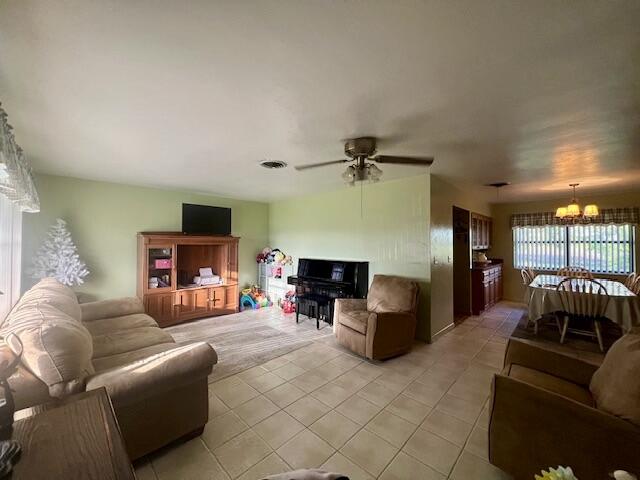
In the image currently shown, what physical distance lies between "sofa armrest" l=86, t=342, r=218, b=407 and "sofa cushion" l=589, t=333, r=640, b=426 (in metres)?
2.32

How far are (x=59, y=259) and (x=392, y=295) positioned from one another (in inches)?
174

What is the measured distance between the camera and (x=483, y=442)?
5.98 ft

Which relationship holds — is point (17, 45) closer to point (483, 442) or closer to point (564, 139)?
point (483, 442)

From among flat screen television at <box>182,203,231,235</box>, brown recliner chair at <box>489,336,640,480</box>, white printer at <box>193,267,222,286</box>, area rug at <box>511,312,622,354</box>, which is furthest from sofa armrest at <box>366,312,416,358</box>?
flat screen television at <box>182,203,231,235</box>

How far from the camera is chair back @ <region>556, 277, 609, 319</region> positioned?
3168 millimetres

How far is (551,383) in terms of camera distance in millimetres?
1699

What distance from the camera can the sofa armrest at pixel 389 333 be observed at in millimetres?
2891

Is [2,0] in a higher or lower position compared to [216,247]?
higher

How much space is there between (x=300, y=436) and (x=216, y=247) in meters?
4.11

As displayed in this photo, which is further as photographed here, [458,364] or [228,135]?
[458,364]

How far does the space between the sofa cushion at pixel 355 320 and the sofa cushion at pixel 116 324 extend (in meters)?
2.23

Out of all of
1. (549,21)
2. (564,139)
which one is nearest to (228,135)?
(549,21)

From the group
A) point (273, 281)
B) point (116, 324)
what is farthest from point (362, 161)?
point (273, 281)

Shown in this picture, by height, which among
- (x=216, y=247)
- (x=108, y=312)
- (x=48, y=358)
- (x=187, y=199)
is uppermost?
(x=187, y=199)
